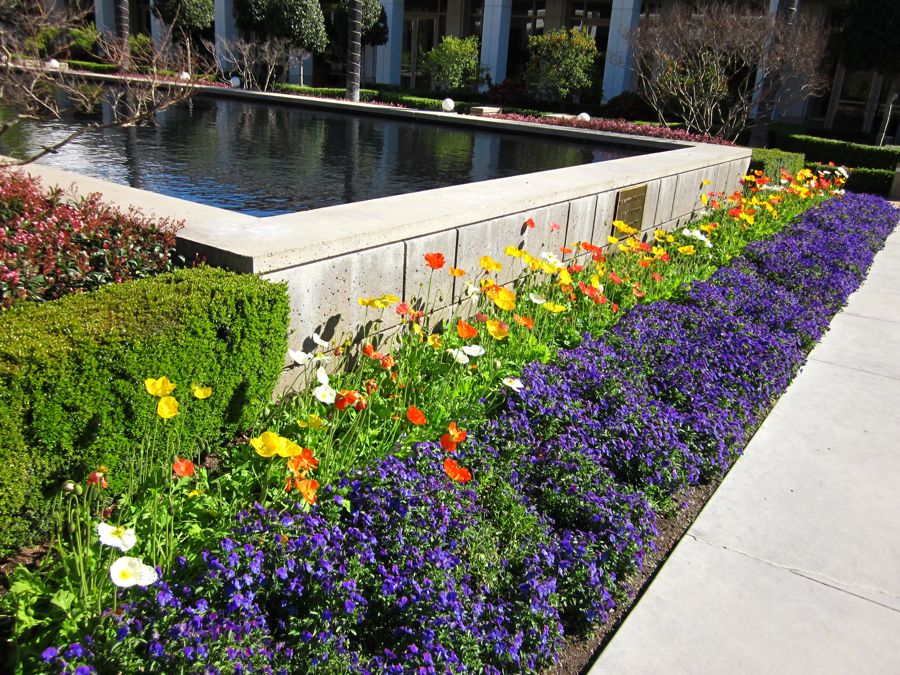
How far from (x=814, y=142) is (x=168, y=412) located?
56.7 ft

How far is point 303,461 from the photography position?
2492mm

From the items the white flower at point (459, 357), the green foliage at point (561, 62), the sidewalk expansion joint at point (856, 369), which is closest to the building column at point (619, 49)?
the green foliage at point (561, 62)

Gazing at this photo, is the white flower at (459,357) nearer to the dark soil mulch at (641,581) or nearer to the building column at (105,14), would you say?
the dark soil mulch at (641,581)

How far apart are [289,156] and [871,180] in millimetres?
11456

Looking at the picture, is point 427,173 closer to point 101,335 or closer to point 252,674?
point 101,335

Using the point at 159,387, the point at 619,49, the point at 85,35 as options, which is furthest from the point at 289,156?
the point at 619,49

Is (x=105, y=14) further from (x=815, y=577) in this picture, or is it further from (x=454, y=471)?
(x=815, y=577)

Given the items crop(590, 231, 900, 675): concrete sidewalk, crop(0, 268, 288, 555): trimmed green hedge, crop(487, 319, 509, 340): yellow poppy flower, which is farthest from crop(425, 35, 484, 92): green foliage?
crop(0, 268, 288, 555): trimmed green hedge

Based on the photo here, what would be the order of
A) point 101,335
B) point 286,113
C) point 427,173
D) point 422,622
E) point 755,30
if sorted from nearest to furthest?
point 422,622 → point 101,335 → point 427,173 → point 755,30 → point 286,113

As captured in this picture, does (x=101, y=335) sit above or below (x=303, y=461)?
above

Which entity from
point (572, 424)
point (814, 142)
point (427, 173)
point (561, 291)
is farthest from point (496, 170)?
point (814, 142)

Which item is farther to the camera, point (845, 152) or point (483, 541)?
point (845, 152)

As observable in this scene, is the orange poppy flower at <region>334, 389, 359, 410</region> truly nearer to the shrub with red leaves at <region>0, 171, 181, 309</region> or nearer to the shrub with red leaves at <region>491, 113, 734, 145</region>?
the shrub with red leaves at <region>0, 171, 181, 309</region>

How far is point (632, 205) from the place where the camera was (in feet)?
22.4
